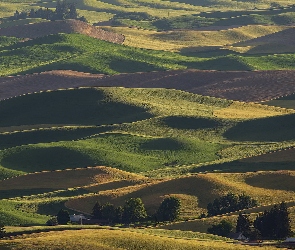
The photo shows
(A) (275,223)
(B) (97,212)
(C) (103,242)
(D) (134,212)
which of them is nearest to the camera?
(C) (103,242)

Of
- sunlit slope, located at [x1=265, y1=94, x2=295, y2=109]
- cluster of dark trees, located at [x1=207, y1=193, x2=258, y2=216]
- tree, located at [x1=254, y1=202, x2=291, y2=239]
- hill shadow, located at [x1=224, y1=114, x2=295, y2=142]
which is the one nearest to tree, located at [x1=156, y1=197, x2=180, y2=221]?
cluster of dark trees, located at [x1=207, y1=193, x2=258, y2=216]

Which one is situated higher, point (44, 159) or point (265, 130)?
point (265, 130)

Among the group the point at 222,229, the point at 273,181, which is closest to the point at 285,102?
the point at 273,181

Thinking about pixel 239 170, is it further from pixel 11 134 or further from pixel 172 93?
pixel 172 93

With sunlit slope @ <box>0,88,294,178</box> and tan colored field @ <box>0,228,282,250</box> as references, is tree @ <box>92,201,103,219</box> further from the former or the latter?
sunlit slope @ <box>0,88,294,178</box>

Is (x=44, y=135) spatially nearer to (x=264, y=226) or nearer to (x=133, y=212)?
(x=133, y=212)

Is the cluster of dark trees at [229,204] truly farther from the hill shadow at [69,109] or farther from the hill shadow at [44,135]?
the hill shadow at [69,109]

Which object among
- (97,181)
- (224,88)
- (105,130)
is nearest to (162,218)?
(97,181)
